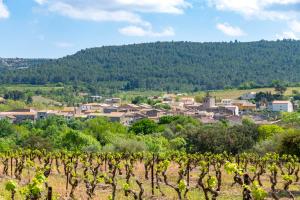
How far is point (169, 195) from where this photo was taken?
76.7 ft

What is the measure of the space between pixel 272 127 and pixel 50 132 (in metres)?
26.4

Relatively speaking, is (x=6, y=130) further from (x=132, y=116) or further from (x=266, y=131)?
(x=132, y=116)

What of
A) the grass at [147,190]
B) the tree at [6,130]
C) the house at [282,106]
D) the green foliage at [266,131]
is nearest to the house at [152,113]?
the house at [282,106]

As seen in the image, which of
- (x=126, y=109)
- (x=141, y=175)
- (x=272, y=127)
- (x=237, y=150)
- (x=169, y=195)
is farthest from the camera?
(x=126, y=109)

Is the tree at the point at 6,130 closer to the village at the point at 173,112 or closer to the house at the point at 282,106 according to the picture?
the village at the point at 173,112

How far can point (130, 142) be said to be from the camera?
4716 cm

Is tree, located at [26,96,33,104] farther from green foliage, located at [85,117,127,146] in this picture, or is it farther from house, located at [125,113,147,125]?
green foliage, located at [85,117,127,146]

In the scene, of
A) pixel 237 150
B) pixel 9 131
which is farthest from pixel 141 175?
pixel 9 131

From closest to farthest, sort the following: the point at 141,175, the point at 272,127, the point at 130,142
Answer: the point at 141,175 → the point at 130,142 → the point at 272,127

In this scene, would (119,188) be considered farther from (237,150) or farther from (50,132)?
(50,132)

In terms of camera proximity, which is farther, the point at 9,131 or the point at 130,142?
the point at 9,131

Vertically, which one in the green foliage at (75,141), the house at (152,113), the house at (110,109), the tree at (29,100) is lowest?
the green foliage at (75,141)

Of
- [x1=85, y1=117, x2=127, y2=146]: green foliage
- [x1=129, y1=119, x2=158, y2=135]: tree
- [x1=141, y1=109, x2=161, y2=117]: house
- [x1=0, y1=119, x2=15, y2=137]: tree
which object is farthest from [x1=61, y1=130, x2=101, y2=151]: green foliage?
[x1=141, y1=109, x2=161, y2=117]: house

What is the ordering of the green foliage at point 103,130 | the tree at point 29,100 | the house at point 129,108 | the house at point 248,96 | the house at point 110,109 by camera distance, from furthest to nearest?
the house at point 248,96 → the tree at point 29,100 → the house at point 110,109 → the house at point 129,108 → the green foliage at point 103,130
